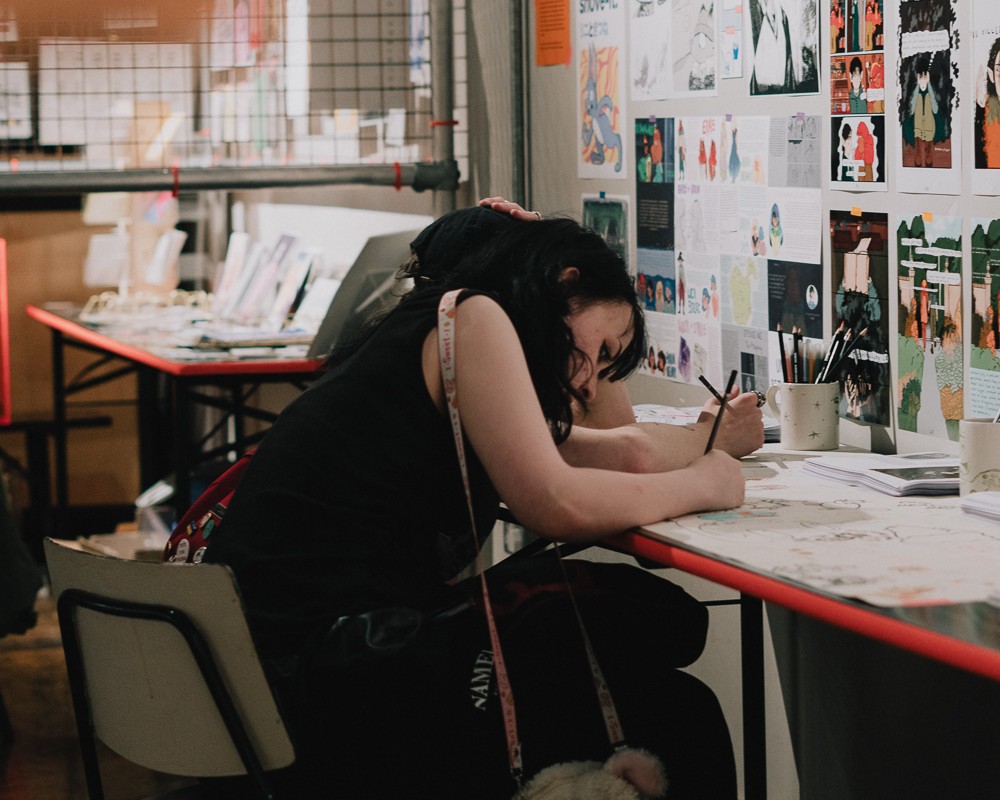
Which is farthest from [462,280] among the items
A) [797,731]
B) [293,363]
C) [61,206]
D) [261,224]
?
[61,206]

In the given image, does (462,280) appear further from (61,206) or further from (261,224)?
(61,206)

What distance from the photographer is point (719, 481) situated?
66.9 inches

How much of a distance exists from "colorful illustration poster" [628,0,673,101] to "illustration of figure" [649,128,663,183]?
0.24 feet

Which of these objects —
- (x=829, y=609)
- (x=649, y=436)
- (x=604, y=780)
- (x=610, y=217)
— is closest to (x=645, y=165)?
(x=610, y=217)

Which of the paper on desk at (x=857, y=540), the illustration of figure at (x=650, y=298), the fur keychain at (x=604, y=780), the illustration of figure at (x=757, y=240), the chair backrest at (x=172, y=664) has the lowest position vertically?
the fur keychain at (x=604, y=780)

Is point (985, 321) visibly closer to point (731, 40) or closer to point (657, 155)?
point (731, 40)

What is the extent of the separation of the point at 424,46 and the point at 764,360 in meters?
1.70

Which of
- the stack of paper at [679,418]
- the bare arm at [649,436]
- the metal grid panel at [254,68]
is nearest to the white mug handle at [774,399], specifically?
the stack of paper at [679,418]

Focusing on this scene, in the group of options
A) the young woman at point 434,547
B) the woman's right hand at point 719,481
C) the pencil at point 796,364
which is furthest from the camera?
the pencil at point 796,364

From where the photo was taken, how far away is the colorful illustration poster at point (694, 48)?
8.56 ft

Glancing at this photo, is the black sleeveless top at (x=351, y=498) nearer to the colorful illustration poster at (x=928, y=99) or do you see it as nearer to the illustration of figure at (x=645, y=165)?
the colorful illustration poster at (x=928, y=99)

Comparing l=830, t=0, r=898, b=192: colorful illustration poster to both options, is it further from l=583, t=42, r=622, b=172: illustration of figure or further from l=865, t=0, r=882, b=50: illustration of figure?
l=583, t=42, r=622, b=172: illustration of figure

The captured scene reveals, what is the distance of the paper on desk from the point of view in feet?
4.24

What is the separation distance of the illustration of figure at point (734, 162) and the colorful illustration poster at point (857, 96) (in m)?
0.29
